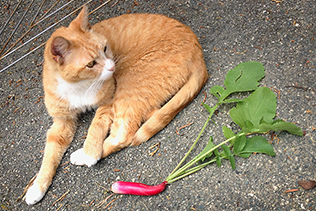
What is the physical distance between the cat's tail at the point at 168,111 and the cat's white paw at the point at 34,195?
0.80 metres

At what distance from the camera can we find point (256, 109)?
6.51 ft

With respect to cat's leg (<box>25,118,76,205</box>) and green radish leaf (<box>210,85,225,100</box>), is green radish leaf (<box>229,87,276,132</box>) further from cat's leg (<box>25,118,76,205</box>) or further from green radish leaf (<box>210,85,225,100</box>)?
cat's leg (<box>25,118,76,205</box>)

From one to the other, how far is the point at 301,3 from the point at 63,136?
253 cm

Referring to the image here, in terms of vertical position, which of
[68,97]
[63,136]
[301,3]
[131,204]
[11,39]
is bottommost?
[131,204]

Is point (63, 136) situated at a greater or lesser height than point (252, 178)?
greater

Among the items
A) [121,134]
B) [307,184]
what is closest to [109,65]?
[121,134]

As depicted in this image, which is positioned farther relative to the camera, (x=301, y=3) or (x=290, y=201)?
(x=301, y=3)

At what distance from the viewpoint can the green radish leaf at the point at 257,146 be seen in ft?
5.98

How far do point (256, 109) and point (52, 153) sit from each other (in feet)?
5.47

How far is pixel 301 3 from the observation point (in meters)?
2.61

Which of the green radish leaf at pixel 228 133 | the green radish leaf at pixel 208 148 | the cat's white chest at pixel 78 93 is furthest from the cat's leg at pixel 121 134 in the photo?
the green radish leaf at pixel 228 133

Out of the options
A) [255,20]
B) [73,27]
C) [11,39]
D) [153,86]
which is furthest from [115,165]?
[11,39]

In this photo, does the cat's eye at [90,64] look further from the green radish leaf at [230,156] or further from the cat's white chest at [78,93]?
the green radish leaf at [230,156]

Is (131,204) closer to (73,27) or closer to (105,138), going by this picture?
(105,138)
